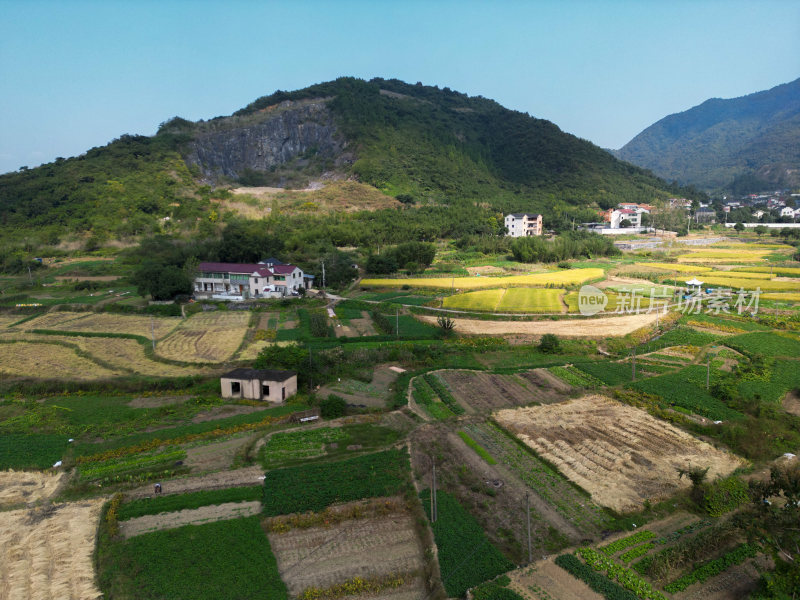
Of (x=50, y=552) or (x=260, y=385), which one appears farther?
(x=260, y=385)

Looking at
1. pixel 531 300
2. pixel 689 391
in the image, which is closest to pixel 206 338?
pixel 531 300

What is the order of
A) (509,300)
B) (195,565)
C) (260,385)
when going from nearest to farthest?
(195,565), (260,385), (509,300)

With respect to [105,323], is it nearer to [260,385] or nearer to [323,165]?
[260,385]

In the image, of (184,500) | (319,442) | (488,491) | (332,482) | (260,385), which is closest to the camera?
(184,500)

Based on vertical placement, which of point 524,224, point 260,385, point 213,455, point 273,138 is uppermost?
point 273,138

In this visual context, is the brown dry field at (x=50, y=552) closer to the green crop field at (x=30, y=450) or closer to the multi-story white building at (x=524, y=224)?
the green crop field at (x=30, y=450)

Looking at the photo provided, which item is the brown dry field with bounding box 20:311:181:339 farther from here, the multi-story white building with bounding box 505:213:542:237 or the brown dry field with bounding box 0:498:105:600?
the multi-story white building with bounding box 505:213:542:237

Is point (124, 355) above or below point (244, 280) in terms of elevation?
below
